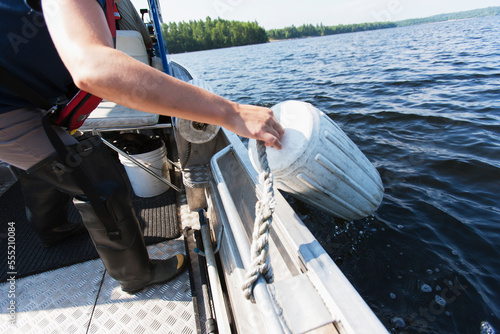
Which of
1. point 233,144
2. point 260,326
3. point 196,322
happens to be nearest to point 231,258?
point 260,326

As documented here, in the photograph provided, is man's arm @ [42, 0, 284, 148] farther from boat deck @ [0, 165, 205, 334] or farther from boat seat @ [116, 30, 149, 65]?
boat seat @ [116, 30, 149, 65]

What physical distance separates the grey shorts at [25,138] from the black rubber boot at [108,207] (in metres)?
0.07

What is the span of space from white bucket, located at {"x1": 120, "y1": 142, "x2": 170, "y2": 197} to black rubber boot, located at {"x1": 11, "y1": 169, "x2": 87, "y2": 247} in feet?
2.21

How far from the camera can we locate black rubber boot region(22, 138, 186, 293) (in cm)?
130

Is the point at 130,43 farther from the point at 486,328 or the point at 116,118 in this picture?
the point at 486,328

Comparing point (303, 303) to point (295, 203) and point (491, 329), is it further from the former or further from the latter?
point (295, 203)

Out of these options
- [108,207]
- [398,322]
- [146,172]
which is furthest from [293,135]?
[146,172]

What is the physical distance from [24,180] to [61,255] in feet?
2.74

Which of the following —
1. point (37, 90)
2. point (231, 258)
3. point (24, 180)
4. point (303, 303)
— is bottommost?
point (231, 258)

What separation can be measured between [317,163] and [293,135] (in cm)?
21

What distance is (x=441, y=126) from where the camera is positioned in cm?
437

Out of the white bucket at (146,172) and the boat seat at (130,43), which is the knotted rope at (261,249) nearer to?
the white bucket at (146,172)

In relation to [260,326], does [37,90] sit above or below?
above

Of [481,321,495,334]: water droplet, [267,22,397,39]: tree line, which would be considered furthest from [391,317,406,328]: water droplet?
[267,22,397,39]: tree line
